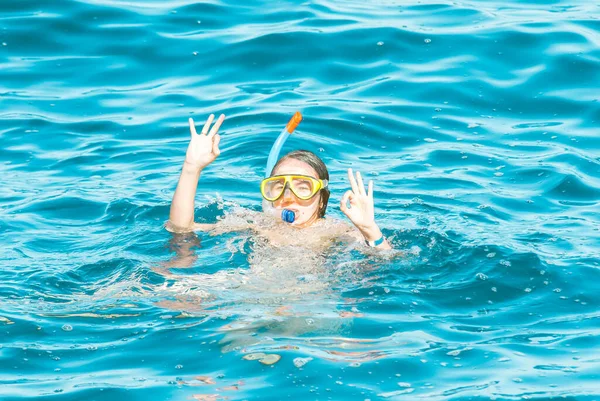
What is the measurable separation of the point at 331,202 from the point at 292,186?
65.6 inches

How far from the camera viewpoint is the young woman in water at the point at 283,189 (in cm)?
705

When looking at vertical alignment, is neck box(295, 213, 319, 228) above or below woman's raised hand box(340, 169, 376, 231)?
above

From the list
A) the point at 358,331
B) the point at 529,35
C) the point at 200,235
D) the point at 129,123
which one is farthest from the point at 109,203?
the point at 529,35

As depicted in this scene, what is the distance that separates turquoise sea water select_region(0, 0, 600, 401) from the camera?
18.5 ft

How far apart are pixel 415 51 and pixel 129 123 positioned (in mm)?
3500

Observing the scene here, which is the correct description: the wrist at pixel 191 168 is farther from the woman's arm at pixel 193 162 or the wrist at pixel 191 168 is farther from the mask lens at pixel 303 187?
the mask lens at pixel 303 187

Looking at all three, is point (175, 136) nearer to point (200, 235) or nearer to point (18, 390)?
point (200, 235)

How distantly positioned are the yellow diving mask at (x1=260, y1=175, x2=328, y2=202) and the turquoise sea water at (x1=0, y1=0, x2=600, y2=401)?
39 cm

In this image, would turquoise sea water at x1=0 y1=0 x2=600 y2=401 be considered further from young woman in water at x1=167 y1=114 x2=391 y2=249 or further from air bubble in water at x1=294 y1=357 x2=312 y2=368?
young woman in water at x1=167 y1=114 x2=391 y2=249

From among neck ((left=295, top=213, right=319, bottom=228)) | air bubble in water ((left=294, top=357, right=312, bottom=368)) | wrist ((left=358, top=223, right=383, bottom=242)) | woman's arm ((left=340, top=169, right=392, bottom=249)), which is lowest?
air bubble in water ((left=294, top=357, right=312, bottom=368))

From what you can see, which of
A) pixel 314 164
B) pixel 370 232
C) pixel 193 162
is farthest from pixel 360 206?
pixel 193 162

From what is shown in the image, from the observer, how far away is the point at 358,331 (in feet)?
19.7

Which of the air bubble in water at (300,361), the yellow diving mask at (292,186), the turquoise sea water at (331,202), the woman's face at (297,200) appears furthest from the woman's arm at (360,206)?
the air bubble in water at (300,361)

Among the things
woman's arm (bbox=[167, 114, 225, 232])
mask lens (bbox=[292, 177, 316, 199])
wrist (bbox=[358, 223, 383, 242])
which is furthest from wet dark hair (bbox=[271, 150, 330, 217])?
wrist (bbox=[358, 223, 383, 242])
